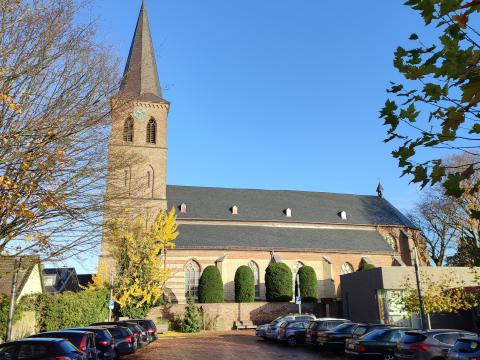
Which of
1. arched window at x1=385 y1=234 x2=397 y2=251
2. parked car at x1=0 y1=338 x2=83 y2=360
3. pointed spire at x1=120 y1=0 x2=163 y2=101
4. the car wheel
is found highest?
pointed spire at x1=120 y1=0 x2=163 y2=101

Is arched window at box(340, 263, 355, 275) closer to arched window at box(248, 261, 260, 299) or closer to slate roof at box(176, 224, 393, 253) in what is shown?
slate roof at box(176, 224, 393, 253)

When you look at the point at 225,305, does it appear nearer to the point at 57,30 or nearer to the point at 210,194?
the point at 210,194

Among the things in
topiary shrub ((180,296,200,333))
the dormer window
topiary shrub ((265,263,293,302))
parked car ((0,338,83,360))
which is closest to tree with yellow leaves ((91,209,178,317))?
topiary shrub ((180,296,200,333))

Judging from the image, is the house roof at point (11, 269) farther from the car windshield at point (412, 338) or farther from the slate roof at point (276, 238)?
the slate roof at point (276, 238)

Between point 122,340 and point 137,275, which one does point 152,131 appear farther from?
point 122,340

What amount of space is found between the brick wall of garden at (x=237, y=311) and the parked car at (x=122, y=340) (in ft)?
56.7

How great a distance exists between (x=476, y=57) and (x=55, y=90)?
982cm

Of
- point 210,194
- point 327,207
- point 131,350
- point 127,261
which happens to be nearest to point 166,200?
point 210,194

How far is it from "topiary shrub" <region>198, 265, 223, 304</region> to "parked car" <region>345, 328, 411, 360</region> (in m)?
21.8

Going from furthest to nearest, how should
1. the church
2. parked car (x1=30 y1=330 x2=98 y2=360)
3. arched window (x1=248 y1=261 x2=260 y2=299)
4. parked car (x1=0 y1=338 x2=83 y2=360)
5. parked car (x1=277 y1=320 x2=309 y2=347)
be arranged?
arched window (x1=248 y1=261 x2=260 y2=299), the church, parked car (x1=277 y1=320 x2=309 y2=347), parked car (x1=30 y1=330 x2=98 y2=360), parked car (x1=0 y1=338 x2=83 y2=360)

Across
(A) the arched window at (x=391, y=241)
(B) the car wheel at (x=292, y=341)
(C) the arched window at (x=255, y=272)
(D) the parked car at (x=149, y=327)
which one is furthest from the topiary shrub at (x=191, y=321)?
(A) the arched window at (x=391, y=241)

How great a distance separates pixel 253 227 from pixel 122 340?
29.2 metres

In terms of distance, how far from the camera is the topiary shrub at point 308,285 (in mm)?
38094

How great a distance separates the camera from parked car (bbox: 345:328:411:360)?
588 inches
